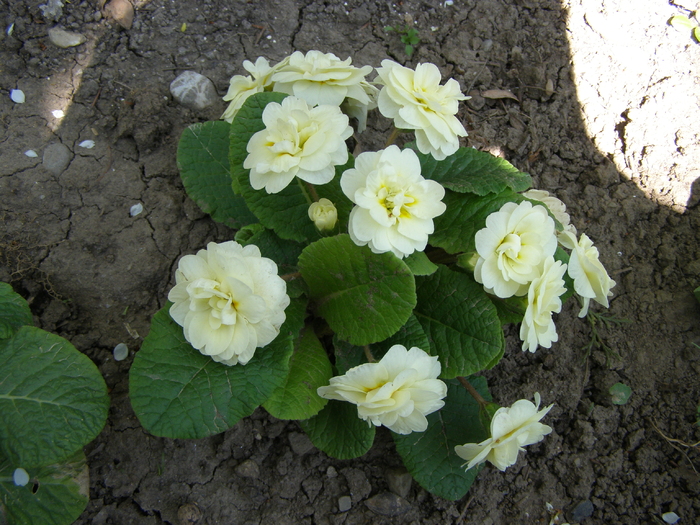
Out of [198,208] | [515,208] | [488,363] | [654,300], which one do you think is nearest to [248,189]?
[198,208]

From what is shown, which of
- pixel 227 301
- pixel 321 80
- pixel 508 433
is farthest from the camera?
pixel 321 80

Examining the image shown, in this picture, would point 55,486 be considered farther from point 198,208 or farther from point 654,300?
point 654,300

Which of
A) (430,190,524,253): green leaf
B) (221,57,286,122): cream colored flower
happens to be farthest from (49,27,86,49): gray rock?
(430,190,524,253): green leaf

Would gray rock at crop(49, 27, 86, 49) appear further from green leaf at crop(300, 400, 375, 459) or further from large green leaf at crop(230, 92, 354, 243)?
green leaf at crop(300, 400, 375, 459)

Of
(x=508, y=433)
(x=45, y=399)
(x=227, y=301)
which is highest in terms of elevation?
(x=227, y=301)

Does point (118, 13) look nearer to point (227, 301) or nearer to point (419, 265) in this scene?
point (227, 301)

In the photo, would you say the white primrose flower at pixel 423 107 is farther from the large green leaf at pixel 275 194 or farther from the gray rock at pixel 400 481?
the gray rock at pixel 400 481

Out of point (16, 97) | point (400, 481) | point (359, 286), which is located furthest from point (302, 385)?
point (16, 97)
